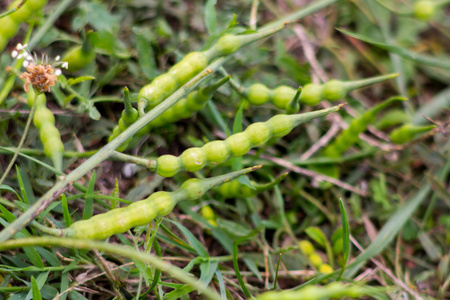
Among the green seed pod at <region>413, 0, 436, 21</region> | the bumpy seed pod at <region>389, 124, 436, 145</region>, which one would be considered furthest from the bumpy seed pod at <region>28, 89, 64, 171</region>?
the green seed pod at <region>413, 0, 436, 21</region>

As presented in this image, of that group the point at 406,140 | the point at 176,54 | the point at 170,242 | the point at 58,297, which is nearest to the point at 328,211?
the point at 406,140

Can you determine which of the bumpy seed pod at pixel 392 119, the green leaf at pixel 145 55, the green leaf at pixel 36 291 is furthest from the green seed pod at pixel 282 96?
the green leaf at pixel 36 291

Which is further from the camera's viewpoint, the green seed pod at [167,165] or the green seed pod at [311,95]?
the green seed pod at [311,95]

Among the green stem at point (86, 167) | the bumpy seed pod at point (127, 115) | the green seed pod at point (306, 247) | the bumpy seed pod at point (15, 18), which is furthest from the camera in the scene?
the green seed pod at point (306, 247)

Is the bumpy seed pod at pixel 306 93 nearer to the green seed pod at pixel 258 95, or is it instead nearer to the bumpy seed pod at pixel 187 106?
the green seed pod at pixel 258 95

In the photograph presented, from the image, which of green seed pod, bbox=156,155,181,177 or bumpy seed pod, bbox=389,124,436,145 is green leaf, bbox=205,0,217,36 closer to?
green seed pod, bbox=156,155,181,177

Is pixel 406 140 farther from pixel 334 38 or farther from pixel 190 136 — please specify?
pixel 190 136
